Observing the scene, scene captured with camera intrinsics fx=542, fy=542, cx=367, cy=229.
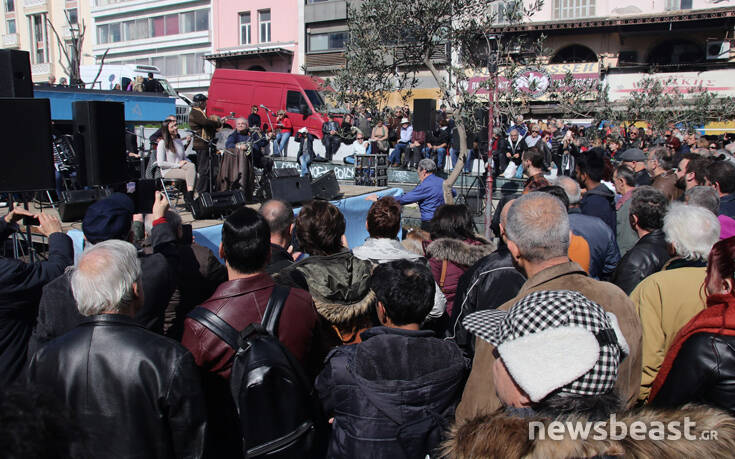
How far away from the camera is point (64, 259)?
294 centimetres

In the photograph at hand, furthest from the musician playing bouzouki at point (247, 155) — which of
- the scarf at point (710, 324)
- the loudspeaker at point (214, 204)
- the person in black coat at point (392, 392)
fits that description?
the scarf at point (710, 324)

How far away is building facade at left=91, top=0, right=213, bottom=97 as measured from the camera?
38781 mm

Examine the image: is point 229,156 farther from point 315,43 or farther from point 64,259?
point 315,43

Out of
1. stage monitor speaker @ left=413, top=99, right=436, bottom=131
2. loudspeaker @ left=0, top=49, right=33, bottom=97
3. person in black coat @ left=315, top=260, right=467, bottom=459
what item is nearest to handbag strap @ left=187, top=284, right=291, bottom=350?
person in black coat @ left=315, top=260, right=467, bottom=459

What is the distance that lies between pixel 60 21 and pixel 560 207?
5192cm

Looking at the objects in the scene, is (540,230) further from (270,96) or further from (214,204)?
(270,96)

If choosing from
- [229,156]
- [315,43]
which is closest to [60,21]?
[315,43]

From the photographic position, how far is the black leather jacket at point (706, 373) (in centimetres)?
187

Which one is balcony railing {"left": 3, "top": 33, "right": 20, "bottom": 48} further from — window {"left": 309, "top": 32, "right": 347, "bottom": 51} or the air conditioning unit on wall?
the air conditioning unit on wall

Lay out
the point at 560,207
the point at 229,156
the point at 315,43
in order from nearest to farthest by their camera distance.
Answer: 1. the point at 560,207
2. the point at 229,156
3. the point at 315,43

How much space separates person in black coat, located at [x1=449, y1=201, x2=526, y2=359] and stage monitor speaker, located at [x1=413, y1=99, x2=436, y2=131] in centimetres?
927

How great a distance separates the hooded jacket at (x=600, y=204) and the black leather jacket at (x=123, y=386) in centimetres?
440

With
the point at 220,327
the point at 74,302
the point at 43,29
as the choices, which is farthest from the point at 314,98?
the point at 43,29

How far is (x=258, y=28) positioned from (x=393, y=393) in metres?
38.2
